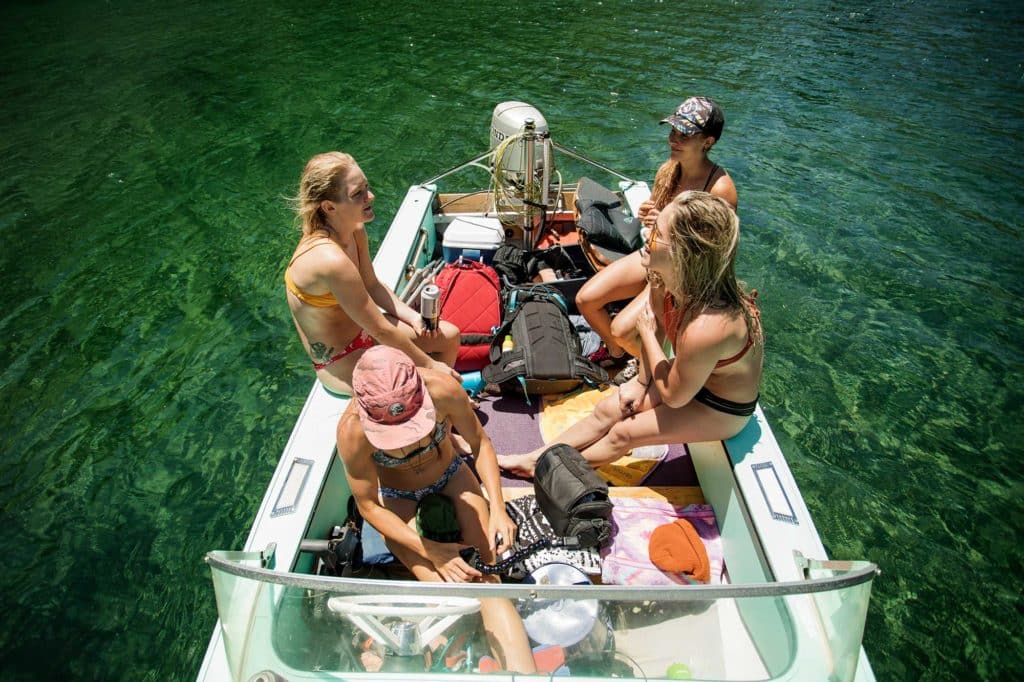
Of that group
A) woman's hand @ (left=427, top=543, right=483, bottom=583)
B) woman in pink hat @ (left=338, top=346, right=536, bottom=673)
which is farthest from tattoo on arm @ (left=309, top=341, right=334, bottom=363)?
woman's hand @ (left=427, top=543, right=483, bottom=583)

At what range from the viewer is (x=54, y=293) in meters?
6.19

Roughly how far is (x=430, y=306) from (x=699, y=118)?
166 centimetres

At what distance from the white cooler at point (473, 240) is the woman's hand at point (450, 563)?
96.8 inches

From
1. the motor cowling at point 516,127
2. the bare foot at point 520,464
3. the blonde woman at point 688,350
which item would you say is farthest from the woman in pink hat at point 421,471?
the motor cowling at point 516,127

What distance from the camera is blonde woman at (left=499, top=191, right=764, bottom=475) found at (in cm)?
217

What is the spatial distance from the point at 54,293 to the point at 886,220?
954 centimetres

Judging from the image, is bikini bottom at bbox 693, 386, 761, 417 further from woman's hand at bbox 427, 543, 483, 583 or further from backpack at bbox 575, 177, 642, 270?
backpack at bbox 575, 177, 642, 270

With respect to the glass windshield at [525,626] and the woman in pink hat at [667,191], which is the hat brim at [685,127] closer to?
the woman in pink hat at [667,191]

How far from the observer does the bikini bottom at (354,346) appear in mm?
2811

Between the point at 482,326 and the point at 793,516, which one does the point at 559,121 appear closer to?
the point at 482,326

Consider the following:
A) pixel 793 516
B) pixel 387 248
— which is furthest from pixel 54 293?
pixel 793 516

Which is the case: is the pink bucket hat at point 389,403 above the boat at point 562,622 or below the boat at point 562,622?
above

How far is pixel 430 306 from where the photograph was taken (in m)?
3.00

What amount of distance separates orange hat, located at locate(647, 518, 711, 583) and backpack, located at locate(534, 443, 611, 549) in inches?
9.8
